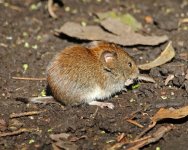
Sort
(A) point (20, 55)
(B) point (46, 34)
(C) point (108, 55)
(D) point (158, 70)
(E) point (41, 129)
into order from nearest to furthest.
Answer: (E) point (41, 129)
(C) point (108, 55)
(D) point (158, 70)
(A) point (20, 55)
(B) point (46, 34)

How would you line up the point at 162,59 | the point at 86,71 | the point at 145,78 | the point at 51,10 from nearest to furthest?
the point at 86,71 < the point at 145,78 < the point at 162,59 < the point at 51,10

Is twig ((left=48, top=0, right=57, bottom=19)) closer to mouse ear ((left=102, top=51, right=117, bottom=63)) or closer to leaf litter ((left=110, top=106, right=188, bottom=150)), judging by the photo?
mouse ear ((left=102, top=51, right=117, bottom=63))

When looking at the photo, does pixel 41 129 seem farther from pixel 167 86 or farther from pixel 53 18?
pixel 53 18

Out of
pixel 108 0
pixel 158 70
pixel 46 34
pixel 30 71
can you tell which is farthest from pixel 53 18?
pixel 158 70

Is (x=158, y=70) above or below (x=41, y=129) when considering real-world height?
above

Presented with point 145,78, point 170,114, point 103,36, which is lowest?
point 170,114

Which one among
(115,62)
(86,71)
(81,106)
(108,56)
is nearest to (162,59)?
(115,62)

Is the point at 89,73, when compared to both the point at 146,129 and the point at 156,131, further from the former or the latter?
the point at 156,131

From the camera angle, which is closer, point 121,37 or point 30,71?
point 30,71
